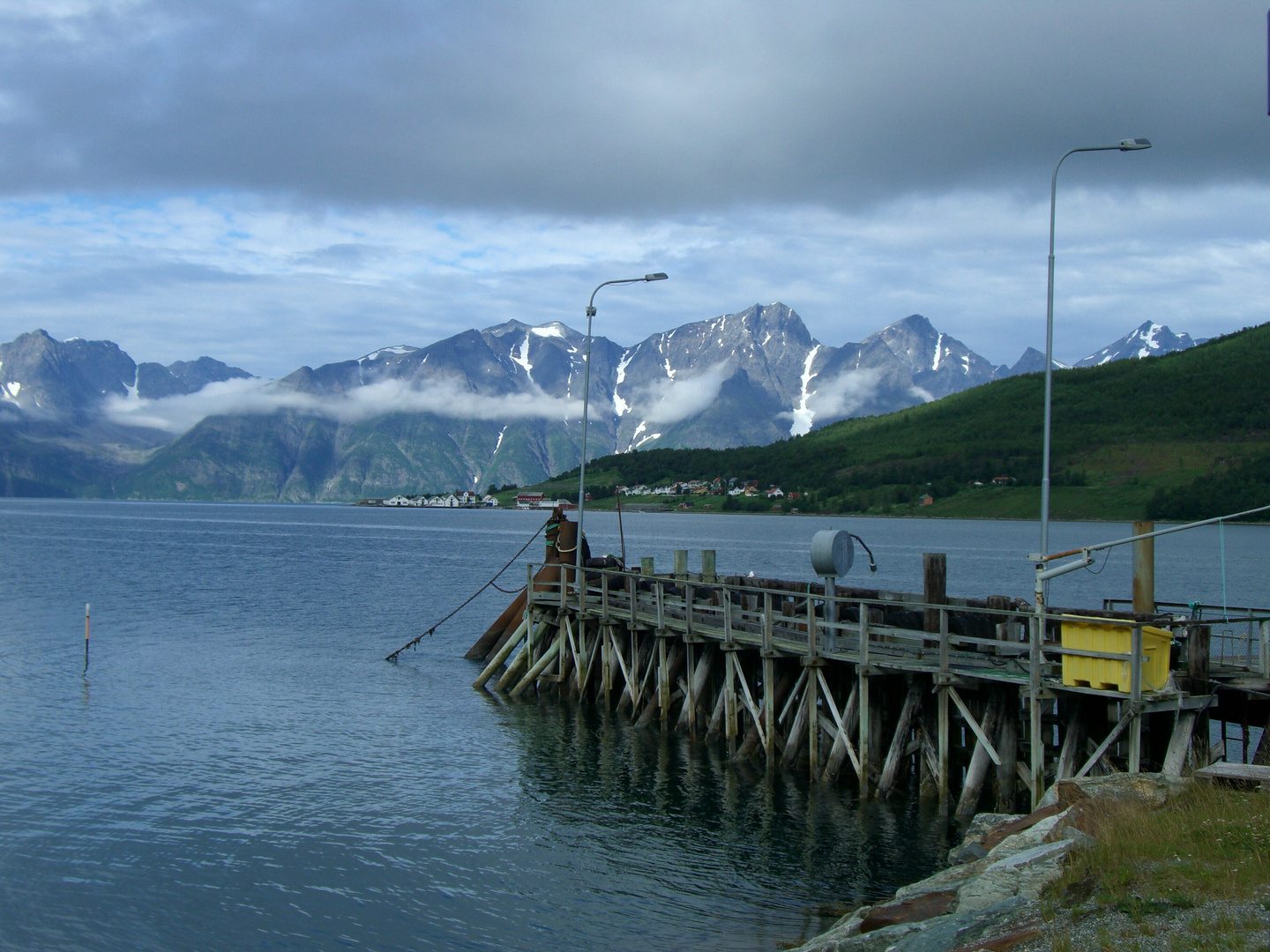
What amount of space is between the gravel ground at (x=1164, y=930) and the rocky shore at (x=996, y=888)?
10.3 inches

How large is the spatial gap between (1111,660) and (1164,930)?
26.6ft

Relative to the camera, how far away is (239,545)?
118 metres

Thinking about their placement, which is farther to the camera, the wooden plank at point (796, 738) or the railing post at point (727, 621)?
the railing post at point (727, 621)

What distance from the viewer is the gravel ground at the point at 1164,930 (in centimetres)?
818

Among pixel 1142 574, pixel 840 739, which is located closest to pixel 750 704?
pixel 840 739

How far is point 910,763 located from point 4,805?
1812 centimetres

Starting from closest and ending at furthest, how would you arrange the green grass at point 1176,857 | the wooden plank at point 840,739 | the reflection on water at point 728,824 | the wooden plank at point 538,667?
the green grass at point 1176,857 → the reflection on water at point 728,824 → the wooden plank at point 840,739 → the wooden plank at point 538,667

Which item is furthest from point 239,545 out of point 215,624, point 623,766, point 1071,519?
point 1071,519

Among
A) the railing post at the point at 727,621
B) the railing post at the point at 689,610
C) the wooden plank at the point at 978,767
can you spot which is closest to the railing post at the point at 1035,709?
the wooden plank at the point at 978,767

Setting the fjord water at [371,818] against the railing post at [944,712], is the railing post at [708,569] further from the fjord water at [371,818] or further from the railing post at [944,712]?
the railing post at [944,712]

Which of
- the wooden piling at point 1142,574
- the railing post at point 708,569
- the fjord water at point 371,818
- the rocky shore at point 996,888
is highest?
the wooden piling at point 1142,574

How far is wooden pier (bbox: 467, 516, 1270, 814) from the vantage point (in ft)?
55.4

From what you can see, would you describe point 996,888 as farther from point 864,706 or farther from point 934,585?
point 934,585

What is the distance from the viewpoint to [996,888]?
11016mm
